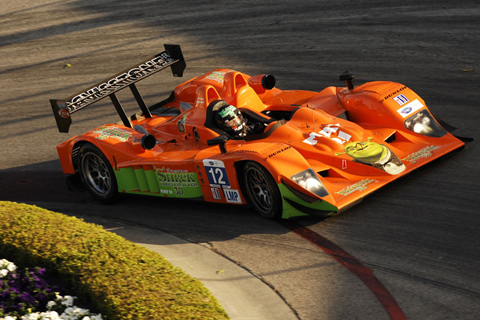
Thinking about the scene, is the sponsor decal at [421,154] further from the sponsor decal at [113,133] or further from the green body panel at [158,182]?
the sponsor decal at [113,133]

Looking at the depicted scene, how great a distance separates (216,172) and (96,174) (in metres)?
2.56

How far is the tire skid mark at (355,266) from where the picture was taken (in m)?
6.52

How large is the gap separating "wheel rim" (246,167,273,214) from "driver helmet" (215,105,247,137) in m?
1.23

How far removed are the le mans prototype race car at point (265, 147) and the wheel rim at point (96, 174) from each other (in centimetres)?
2

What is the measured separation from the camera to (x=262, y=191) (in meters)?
8.62

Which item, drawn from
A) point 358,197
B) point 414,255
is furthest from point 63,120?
point 414,255

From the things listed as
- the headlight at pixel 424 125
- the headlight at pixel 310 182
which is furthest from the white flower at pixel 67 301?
the headlight at pixel 424 125

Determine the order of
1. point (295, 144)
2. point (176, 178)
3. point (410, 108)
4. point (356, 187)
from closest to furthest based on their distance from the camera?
point (356, 187) < point (295, 144) < point (176, 178) < point (410, 108)

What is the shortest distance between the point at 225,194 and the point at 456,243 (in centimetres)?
299

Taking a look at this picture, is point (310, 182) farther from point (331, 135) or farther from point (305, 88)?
point (305, 88)

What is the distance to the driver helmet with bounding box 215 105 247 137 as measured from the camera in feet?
31.8

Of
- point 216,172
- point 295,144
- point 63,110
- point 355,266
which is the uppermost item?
point 63,110

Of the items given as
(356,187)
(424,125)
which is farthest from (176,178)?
(424,125)

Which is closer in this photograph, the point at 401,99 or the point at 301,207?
the point at 301,207
